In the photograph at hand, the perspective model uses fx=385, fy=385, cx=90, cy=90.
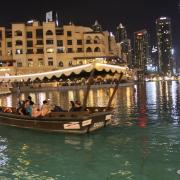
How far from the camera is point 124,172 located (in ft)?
40.8

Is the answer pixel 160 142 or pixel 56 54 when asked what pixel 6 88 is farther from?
pixel 160 142

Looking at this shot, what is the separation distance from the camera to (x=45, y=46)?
414 feet

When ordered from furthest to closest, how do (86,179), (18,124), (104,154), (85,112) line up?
(18,124), (85,112), (104,154), (86,179)

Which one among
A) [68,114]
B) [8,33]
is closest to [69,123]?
[68,114]

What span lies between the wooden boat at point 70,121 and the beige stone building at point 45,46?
337 ft

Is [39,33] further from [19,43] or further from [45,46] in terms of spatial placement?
[19,43]

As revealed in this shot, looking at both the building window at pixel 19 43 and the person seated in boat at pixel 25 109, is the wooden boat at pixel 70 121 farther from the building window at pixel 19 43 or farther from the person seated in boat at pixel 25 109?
the building window at pixel 19 43

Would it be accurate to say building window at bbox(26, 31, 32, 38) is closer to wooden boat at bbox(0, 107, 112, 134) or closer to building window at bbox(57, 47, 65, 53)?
building window at bbox(57, 47, 65, 53)

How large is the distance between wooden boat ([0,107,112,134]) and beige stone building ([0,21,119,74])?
103 meters

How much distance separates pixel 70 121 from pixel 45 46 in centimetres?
10870

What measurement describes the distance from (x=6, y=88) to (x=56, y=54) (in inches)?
1578

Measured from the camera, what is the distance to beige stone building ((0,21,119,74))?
125 m

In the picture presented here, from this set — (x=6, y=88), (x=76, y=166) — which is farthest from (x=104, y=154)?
(x=6, y=88)

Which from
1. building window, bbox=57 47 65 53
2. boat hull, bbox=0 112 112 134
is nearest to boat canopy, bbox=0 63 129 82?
boat hull, bbox=0 112 112 134
